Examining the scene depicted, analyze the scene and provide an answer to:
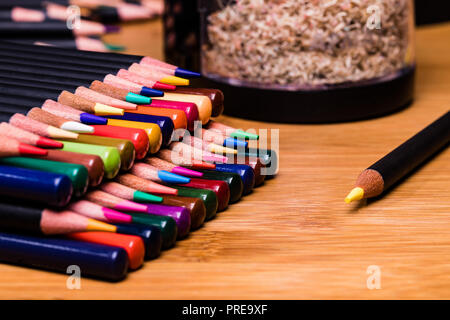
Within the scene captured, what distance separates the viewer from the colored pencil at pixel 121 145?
0.41m

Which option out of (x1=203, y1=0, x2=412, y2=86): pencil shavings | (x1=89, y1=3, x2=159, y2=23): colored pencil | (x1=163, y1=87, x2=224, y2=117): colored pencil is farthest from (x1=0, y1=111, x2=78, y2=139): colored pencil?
(x1=89, y1=3, x2=159, y2=23): colored pencil

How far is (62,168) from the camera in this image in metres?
0.38

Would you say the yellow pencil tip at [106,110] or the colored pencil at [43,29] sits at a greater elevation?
the colored pencil at [43,29]

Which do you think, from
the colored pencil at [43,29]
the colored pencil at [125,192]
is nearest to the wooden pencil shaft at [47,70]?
the colored pencil at [125,192]

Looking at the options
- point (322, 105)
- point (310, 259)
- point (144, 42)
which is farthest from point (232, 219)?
point (144, 42)

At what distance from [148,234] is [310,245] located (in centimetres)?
9

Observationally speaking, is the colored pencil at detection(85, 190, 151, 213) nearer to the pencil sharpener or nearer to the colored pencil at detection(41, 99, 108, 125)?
the colored pencil at detection(41, 99, 108, 125)

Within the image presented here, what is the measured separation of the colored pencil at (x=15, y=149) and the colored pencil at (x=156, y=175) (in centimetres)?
6

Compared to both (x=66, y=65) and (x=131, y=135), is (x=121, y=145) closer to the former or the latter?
(x=131, y=135)

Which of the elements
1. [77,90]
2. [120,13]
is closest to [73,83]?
[77,90]

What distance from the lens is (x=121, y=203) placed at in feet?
1.32

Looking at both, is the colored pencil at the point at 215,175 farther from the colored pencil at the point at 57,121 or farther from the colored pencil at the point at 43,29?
the colored pencil at the point at 43,29

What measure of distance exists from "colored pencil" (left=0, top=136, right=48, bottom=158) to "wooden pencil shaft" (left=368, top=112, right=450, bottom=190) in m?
0.20

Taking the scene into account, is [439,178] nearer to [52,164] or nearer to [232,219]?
[232,219]
